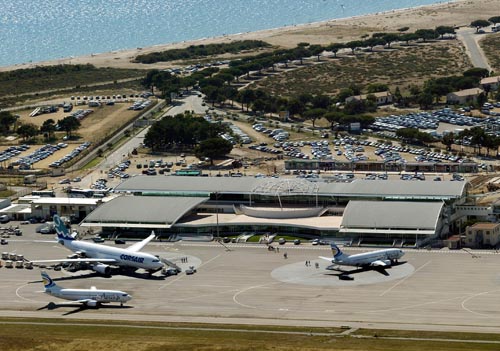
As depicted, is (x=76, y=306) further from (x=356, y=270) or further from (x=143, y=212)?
(x=143, y=212)

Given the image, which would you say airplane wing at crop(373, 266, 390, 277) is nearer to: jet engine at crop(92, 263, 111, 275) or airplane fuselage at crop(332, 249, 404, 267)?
airplane fuselage at crop(332, 249, 404, 267)

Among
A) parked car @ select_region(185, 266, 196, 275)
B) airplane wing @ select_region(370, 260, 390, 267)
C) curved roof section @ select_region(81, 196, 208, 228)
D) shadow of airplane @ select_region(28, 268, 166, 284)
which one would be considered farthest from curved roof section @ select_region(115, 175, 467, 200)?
shadow of airplane @ select_region(28, 268, 166, 284)

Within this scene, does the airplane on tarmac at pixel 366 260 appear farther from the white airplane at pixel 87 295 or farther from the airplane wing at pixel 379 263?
the white airplane at pixel 87 295

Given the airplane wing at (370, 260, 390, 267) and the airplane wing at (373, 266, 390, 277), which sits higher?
the airplane wing at (370, 260, 390, 267)

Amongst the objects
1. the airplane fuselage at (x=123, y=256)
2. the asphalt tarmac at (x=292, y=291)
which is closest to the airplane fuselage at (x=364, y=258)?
the asphalt tarmac at (x=292, y=291)

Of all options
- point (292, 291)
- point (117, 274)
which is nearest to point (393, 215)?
point (292, 291)

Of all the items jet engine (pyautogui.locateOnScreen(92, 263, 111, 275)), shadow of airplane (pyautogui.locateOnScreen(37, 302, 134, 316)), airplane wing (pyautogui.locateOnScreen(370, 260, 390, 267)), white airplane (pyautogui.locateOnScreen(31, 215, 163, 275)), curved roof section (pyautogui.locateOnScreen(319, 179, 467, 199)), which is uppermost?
curved roof section (pyautogui.locateOnScreen(319, 179, 467, 199))
